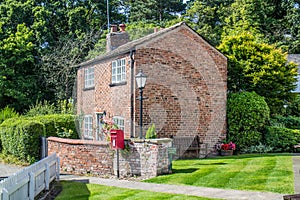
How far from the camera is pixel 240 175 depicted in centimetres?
1148

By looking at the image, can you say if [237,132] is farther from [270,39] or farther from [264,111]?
[270,39]

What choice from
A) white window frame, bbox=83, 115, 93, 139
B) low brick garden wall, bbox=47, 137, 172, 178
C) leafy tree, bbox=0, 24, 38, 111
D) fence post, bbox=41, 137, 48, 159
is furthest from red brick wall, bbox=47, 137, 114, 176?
leafy tree, bbox=0, 24, 38, 111

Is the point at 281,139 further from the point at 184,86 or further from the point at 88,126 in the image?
the point at 88,126

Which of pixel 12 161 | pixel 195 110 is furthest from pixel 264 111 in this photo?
pixel 12 161

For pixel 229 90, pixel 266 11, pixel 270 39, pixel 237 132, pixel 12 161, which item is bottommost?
pixel 12 161

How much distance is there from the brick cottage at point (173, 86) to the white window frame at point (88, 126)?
→ 8.58ft

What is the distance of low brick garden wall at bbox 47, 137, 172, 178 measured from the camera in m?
12.5

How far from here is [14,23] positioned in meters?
35.3

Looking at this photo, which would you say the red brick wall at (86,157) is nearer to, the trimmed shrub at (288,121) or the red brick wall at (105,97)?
the red brick wall at (105,97)

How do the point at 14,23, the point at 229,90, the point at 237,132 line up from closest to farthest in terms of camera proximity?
the point at 237,132
the point at 229,90
the point at 14,23

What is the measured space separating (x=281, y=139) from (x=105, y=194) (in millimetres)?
11182

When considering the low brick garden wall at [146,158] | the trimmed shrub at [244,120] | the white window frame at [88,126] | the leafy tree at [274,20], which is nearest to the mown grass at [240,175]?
the low brick garden wall at [146,158]

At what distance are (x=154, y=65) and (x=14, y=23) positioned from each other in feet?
75.6

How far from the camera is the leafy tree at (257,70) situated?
787 inches
